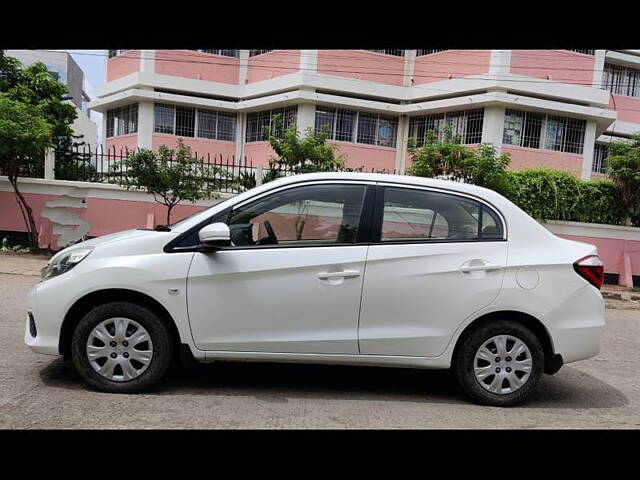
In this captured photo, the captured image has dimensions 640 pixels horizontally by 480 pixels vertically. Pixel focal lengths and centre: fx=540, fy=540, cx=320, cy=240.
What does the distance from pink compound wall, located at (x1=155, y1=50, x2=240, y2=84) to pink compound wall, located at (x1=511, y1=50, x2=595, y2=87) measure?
428 inches

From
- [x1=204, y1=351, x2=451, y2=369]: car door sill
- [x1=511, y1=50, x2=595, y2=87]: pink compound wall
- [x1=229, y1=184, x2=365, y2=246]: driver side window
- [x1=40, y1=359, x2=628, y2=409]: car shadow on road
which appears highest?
[x1=511, y1=50, x2=595, y2=87]: pink compound wall

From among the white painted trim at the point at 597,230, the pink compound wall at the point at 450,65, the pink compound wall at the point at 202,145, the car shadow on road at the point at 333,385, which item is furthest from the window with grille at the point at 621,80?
the car shadow on road at the point at 333,385

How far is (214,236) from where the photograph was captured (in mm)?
4074

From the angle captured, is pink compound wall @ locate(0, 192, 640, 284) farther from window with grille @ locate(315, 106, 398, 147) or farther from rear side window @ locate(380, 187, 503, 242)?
rear side window @ locate(380, 187, 503, 242)

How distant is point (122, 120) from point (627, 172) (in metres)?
18.8

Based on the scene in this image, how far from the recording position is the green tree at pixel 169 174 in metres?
12.2

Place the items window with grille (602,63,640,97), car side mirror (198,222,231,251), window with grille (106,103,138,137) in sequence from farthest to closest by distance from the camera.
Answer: window with grille (602,63,640,97)
window with grille (106,103,138,137)
car side mirror (198,222,231,251)

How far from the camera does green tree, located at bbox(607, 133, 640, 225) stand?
13539mm

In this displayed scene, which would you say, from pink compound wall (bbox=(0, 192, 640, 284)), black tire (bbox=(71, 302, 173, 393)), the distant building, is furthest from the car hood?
the distant building

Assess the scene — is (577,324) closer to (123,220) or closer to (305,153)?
(305,153)

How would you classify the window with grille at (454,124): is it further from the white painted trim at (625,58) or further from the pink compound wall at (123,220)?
the white painted trim at (625,58)

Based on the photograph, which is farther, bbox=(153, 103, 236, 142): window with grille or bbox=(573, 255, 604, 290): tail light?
bbox=(153, 103, 236, 142): window with grille

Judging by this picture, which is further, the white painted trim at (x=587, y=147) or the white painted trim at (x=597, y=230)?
the white painted trim at (x=587, y=147)

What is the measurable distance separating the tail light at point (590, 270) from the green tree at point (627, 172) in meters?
10.7
